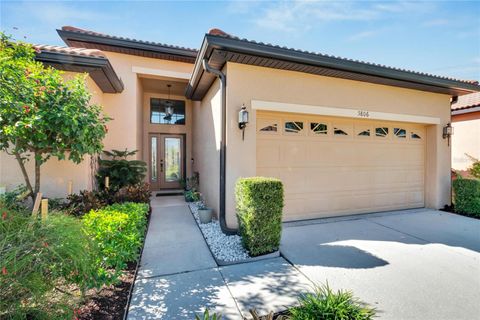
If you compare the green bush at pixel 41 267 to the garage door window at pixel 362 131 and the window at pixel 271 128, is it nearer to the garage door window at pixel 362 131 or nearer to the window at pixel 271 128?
the window at pixel 271 128

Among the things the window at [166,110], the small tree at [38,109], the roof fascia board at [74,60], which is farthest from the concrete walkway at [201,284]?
the window at [166,110]

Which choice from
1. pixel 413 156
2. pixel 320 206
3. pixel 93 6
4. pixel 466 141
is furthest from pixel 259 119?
pixel 466 141

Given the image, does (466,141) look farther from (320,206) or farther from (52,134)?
(52,134)

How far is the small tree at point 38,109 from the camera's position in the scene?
3166mm

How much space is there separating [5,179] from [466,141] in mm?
15419

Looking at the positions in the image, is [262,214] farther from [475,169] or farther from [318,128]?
[475,169]

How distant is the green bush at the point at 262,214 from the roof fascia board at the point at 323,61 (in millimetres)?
2657

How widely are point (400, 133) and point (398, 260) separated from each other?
486 centimetres

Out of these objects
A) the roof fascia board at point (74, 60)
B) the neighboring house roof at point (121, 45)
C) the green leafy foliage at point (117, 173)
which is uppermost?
the neighboring house roof at point (121, 45)

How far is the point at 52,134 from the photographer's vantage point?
3.66 meters

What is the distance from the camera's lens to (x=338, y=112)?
5.81 metres

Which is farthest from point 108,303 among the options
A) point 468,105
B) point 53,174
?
point 468,105

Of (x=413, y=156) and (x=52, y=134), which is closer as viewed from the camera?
(x=52, y=134)

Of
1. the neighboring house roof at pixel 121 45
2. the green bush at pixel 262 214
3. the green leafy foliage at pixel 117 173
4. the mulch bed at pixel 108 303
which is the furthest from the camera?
the neighboring house roof at pixel 121 45
